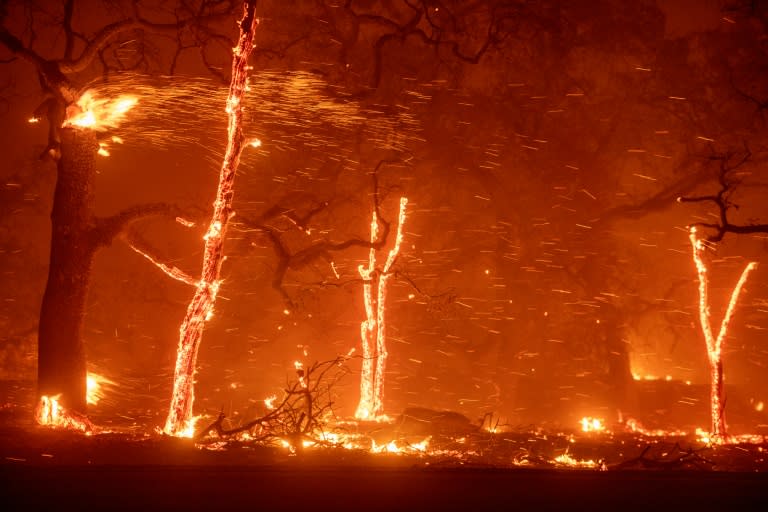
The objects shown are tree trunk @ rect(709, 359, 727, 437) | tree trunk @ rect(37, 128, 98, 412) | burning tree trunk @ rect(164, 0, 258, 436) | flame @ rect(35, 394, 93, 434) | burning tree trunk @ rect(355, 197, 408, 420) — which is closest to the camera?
burning tree trunk @ rect(164, 0, 258, 436)

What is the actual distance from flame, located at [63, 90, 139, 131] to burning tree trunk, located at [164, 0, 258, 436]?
2286 mm

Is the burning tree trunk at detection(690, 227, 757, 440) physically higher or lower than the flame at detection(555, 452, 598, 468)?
higher

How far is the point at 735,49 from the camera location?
1741 cm

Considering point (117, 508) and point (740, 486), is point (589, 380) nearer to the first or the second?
point (740, 486)

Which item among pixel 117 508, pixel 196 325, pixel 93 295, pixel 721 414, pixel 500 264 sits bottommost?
pixel 117 508

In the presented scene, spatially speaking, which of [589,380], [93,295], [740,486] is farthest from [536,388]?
[740,486]

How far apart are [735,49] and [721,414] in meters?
9.11

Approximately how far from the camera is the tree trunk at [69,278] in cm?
1091

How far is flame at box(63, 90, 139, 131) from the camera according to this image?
11000mm

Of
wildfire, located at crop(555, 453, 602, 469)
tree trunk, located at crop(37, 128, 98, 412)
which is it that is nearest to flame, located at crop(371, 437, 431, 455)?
wildfire, located at crop(555, 453, 602, 469)

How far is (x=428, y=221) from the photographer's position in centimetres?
2008

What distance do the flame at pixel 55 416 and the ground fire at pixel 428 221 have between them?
3.59 feet

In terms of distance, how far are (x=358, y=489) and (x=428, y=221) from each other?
1520 cm

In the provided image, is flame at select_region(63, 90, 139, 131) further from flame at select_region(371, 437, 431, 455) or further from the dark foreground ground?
the dark foreground ground
